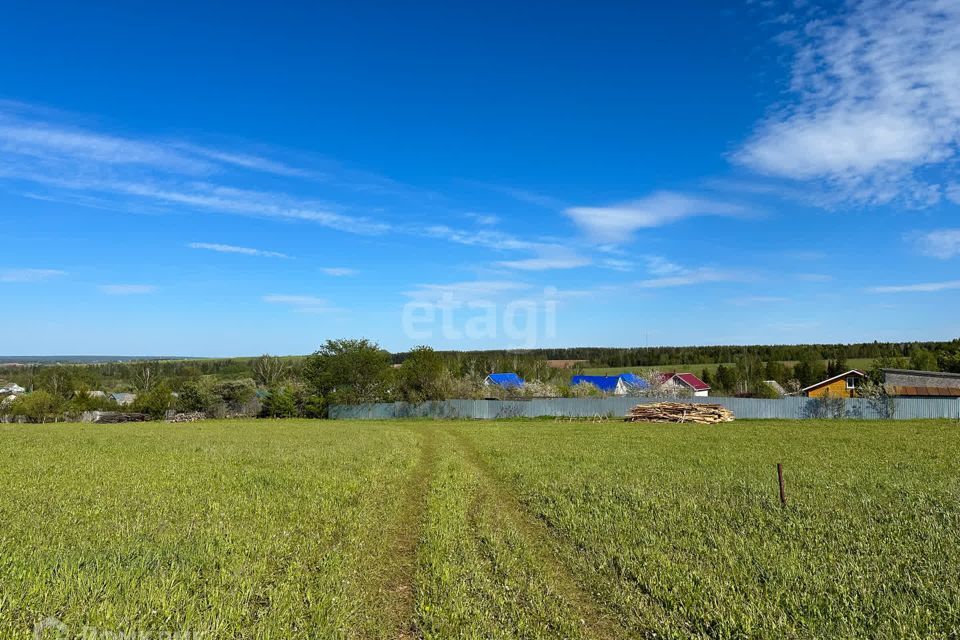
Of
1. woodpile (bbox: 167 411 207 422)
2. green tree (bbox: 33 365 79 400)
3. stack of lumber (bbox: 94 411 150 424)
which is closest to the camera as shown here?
woodpile (bbox: 167 411 207 422)

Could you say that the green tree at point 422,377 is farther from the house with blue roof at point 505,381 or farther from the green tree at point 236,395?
the green tree at point 236,395

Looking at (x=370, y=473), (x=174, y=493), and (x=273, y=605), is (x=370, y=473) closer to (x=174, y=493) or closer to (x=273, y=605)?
(x=174, y=493)

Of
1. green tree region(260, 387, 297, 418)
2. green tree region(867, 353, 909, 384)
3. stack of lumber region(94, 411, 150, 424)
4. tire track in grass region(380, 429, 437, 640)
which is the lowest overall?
stack of lumber region(94, 411, 150, 424)

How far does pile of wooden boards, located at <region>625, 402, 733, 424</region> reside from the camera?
43.0 meters

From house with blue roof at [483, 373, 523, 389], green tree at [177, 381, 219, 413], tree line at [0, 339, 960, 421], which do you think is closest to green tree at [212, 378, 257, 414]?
tree line at [0, 339, 960, 421]

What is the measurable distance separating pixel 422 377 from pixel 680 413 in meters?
24.5

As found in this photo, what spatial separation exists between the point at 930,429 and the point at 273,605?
Answer: 39.3 m

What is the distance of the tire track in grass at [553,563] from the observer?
6473 millimetres

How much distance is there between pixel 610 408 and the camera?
47.9 metres

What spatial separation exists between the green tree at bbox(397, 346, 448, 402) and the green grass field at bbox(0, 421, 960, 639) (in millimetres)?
36523

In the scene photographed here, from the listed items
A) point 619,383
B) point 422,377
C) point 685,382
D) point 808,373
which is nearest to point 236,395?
point 422,377

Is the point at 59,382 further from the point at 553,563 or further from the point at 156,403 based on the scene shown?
the point at 553,563

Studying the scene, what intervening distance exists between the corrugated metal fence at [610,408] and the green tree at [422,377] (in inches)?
61.7

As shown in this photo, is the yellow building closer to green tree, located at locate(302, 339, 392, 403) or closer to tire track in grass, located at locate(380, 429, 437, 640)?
green tree, located at locate(302, 339, 392, 403)
